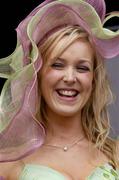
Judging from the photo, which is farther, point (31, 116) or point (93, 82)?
point (93, 82)

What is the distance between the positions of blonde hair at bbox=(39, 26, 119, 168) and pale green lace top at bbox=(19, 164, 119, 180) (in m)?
0.06

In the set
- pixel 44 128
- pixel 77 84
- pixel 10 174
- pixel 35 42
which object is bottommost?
pixel 10 174

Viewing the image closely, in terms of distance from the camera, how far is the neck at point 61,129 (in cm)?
252

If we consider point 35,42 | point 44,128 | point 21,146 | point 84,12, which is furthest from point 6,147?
point 84,12

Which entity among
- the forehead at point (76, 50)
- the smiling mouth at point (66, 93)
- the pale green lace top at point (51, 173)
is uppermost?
the forehead at point (76, 50)

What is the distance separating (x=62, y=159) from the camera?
2.46m

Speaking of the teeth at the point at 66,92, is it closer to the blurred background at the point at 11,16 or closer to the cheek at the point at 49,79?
the cheek at the point at 49,79

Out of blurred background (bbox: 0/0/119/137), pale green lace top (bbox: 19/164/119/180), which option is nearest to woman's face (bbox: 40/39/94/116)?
pale green lace top (bbox: 19/164/119/180)

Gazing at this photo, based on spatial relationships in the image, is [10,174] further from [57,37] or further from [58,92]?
[57,37]

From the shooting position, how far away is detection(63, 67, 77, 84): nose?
2.35 meters

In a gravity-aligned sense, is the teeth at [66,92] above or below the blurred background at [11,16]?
below

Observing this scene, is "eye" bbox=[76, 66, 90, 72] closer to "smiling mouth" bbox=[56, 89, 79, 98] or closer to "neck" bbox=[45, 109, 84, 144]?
"smiling mouth" bbox=[56, 89, 79, 98]

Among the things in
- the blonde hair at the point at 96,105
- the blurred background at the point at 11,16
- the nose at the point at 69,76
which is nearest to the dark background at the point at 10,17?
the blurred background at the point at 11,16

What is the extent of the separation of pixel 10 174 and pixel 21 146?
0.15 meters
